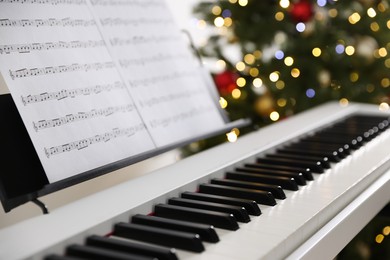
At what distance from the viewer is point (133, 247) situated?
101 centimetres

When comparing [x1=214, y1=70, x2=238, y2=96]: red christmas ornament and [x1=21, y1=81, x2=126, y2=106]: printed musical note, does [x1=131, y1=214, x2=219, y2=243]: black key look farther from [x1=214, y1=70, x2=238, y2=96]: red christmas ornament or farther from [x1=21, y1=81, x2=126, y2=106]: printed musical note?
[x1=214, y1=70, x2=238, y2=96]: red christmas ornament

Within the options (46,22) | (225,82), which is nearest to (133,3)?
(46,22)

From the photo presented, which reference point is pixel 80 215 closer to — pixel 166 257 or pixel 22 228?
pixel 22 228

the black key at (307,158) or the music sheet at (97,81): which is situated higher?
the music sheet at (97,81)

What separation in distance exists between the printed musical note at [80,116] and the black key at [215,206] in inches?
10.4

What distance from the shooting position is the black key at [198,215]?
1.15 m

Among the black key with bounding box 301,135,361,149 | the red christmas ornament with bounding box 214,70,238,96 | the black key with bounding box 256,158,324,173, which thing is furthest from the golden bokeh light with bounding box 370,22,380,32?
the black key with bounding box 256,158,324,173

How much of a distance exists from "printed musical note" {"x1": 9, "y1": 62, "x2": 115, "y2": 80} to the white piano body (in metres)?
0.28

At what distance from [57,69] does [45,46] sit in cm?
6

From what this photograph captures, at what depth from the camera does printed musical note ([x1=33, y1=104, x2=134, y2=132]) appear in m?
1.22

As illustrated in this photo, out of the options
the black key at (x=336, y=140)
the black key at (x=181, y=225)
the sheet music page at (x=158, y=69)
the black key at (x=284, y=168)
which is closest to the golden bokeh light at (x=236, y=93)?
the black key at (x=336, y=140)

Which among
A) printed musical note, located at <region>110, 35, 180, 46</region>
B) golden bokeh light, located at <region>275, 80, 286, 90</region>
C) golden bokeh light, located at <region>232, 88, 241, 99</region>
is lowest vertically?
golden bokeh light, located at <region>275, 80, 286, 90</region>

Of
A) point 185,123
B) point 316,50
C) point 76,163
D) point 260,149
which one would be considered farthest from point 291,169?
point 316,50

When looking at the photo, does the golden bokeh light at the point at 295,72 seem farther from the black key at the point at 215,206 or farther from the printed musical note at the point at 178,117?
the black key at the point at 215,206
